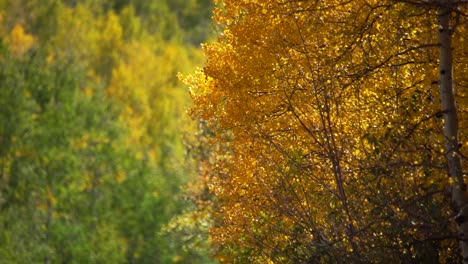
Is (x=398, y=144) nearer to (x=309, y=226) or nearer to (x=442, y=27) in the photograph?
(x=442, y=27)

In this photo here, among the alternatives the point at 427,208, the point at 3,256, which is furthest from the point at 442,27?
the point at 3,256

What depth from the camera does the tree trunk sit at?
30.0ft

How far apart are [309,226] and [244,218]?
1.91m

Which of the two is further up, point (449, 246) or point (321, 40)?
point (321, 40)

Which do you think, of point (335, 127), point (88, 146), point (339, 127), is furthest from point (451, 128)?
point (88, 146)

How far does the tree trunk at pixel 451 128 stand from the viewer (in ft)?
30.0

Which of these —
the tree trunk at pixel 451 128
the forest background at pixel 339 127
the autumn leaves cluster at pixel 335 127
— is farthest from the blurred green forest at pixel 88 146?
the tree trunk at pixel 451 128

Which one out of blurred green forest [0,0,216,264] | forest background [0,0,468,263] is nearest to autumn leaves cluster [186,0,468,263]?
forest background [0,0,468,263]

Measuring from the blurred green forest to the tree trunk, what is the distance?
1722cm

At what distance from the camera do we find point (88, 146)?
50.4 metres

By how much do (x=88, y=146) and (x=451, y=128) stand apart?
42.2 m

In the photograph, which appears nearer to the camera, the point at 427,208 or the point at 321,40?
the point at 427,208

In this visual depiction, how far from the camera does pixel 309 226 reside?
1130 cm

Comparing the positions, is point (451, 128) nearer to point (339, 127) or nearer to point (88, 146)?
point (339, 127)
